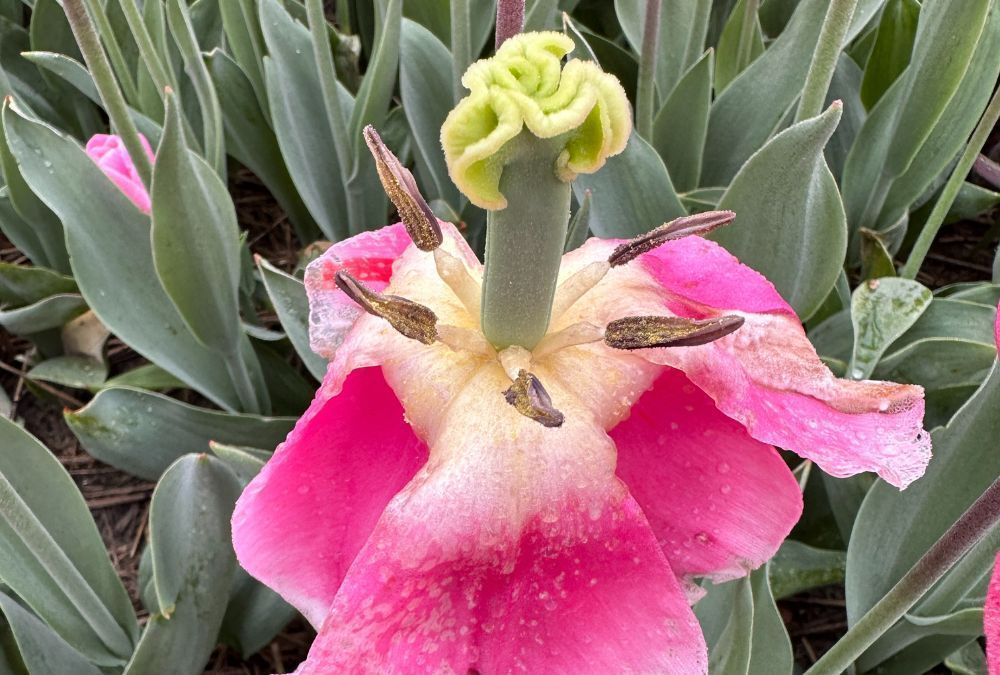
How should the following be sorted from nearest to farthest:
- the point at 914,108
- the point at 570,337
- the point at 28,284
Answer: the point at 570,337, the point at 914,108, the point at 28,284

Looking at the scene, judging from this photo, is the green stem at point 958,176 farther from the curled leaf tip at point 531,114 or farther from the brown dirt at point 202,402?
the curled leaf tip at point 531,114

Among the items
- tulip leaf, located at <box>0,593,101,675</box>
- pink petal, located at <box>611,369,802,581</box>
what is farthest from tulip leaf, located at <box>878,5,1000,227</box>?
tulip leaf, located at <box>0,593,101,675</box>

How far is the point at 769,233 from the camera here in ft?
2.63

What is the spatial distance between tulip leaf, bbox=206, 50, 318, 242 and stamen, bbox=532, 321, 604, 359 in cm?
96

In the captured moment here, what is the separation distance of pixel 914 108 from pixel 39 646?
979mm

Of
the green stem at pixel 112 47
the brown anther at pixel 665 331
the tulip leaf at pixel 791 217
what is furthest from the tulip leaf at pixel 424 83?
the brown anther at pixel 665 331

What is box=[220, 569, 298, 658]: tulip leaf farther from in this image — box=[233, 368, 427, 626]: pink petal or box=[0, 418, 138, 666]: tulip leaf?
box=[233, 368, 427, 626]: pink petal

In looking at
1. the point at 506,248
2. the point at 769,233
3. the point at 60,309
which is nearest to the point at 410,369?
the point at 506,248

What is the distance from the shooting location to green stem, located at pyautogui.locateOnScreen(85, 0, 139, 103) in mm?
1026

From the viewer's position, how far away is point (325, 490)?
1.46 ft

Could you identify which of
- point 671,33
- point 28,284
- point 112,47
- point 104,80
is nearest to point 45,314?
point 28,284

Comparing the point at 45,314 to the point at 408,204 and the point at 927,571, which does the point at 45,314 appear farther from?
the point at 927,571

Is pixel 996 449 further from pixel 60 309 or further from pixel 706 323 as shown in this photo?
pixel 60 309

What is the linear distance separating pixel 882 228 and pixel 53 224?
41.2 inches
